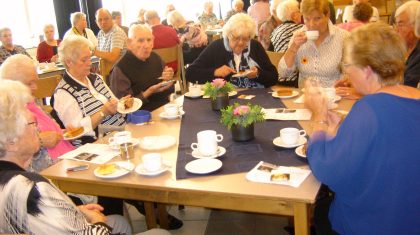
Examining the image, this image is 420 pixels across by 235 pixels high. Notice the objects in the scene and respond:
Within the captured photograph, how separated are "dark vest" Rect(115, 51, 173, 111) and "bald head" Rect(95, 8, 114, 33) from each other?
2510mm

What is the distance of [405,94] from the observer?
4.30 feet

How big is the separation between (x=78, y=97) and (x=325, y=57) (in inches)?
66.2

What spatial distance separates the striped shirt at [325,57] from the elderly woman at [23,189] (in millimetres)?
1989

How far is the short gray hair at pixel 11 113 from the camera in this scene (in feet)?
4.18

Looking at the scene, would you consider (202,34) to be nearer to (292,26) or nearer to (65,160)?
(292,26)

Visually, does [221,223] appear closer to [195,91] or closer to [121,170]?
[195,91]

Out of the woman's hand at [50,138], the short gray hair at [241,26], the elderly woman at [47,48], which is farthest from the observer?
the elderly woman at [47,48]

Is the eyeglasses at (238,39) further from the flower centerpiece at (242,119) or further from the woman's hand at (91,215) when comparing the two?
the woman's hand at (91,215)

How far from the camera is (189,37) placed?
17.6 ft

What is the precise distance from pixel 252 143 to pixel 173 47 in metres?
2.93

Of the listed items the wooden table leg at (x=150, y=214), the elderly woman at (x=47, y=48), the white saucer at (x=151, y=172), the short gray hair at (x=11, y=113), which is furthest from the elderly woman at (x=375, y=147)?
the elderly woman at (x=47, y=48)

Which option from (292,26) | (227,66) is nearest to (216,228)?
(227,66)

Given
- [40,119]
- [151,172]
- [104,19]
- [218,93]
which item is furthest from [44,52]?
[151,172]

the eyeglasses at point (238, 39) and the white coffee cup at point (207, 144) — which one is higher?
the eyeglasses at point (238, 39)
